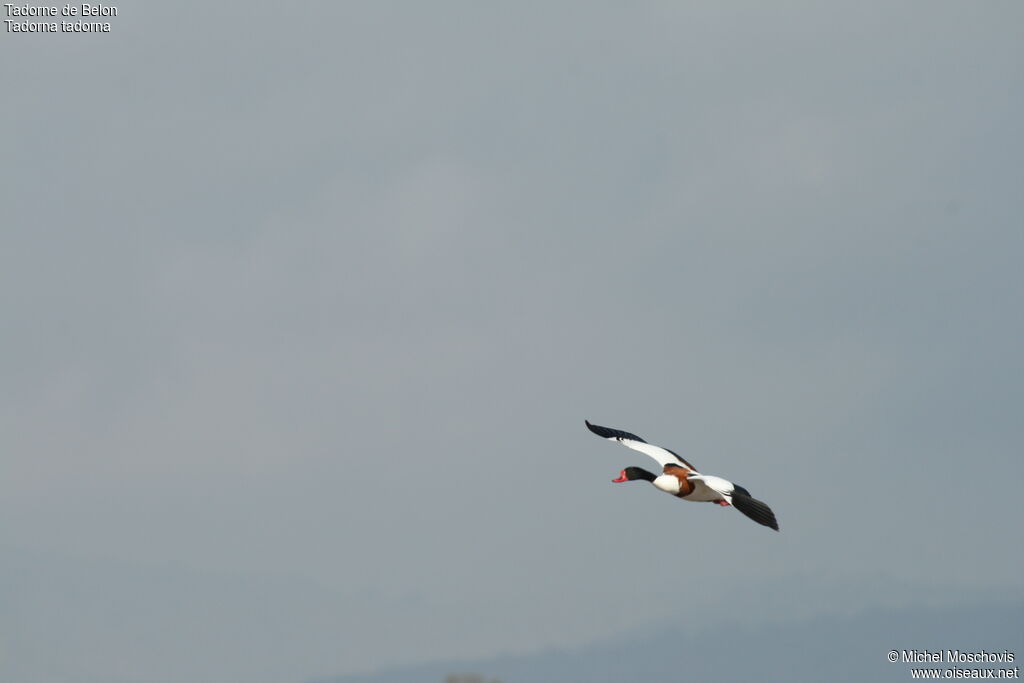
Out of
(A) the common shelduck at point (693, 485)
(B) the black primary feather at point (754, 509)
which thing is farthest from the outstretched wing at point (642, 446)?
(B) the black primary feather at point (754, 509)

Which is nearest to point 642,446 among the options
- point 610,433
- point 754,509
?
point 610,433

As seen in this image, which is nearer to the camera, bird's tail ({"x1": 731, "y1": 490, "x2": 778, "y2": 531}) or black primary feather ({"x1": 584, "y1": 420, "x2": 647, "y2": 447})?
bird's tail ({"x1": 731, "y1": 490, "x2": 778, "y2": 531})

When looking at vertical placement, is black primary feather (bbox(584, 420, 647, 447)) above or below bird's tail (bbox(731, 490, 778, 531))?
above

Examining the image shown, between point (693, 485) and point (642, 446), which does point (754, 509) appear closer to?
point (693, 485)

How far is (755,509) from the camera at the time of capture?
5509 cm

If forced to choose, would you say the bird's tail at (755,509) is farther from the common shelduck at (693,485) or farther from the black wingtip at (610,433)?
the black wingtip at (610,433)

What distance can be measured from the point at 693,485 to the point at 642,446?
8.57m

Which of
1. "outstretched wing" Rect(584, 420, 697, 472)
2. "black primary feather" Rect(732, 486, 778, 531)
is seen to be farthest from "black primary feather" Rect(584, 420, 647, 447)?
"black primary feather" Rect(732, 486, 778, 531)

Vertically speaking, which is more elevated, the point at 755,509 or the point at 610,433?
the point at 610,433

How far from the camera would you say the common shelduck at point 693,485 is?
181 ft

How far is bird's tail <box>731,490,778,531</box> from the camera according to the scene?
54062mm

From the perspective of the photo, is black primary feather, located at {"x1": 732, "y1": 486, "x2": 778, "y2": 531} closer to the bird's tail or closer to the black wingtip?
the bird's tail

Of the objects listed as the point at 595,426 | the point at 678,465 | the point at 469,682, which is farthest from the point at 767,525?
the point at 469,682

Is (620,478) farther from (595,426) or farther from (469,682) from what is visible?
(469,682)
